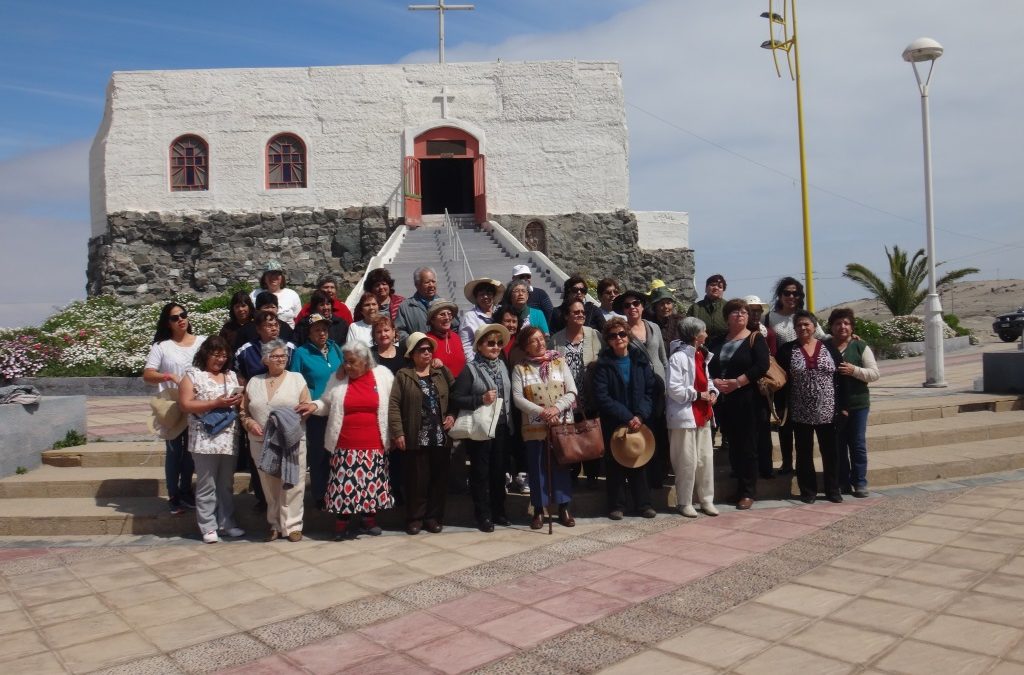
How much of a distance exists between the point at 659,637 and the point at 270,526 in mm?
3411

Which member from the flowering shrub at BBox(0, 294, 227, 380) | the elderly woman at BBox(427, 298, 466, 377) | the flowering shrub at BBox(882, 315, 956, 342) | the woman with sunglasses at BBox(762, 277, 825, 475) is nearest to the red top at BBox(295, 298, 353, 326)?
the elderly woman at BBox(427, 298, 466, 377)

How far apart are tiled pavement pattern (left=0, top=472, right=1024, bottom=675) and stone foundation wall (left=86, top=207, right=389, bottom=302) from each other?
15992 mm

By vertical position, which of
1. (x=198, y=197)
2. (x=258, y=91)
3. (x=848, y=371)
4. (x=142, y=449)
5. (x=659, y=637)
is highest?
(x=258, y=91)

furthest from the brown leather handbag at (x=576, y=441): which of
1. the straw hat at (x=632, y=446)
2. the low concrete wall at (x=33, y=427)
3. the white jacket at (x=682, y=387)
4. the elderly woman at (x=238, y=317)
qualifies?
the low concrete wall at (x=33, y=427)

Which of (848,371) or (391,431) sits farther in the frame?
(848,371)

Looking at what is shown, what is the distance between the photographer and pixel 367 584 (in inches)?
199

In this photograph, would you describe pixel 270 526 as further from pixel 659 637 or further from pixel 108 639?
pixel 659 637

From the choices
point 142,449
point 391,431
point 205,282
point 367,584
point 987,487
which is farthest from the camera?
point 205,282

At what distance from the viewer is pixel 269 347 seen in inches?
246

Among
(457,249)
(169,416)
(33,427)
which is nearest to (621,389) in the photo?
(169,416)

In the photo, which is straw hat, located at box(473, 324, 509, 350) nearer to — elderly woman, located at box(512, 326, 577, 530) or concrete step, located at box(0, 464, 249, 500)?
elderly woman, located at box(512, 326, 577, 530)

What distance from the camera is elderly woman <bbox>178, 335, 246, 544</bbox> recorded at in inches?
240

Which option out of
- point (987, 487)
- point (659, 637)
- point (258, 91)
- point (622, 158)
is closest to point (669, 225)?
point (622, 158)

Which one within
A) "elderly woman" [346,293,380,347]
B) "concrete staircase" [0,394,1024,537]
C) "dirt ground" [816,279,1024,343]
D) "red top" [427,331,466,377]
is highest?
"dirt ground" [816,279,1024,343]
